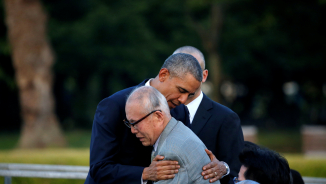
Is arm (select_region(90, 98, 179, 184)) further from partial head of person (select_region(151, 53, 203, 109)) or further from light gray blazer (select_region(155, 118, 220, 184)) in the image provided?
partial head of person (select_region(151, 53, 203, 109))

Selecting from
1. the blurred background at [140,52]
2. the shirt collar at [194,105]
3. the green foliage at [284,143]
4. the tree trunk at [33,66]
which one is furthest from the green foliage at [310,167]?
the green foliage at [284,143]

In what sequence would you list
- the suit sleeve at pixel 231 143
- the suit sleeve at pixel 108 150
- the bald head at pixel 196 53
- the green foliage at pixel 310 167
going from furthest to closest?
the green foliage at pixel 310 167
the bald head at pixel 196 53
the suit sleeve at pixel 231 143
the suit sleeve at pixel 108 150

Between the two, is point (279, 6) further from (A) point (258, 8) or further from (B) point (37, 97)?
(B) point (37, 97)

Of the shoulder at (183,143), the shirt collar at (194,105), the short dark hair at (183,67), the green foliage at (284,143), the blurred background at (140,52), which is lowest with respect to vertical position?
the green foliage at (284,143)

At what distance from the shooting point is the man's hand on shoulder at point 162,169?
2303 mm

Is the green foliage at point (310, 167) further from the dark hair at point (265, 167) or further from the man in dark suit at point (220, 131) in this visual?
the dark hair at point (265, 167)

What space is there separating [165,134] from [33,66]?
1214cm

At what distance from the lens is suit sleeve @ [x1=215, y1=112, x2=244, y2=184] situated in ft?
10.3

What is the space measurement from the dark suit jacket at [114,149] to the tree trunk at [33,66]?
38.1 feet

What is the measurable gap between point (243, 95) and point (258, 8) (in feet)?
48.8

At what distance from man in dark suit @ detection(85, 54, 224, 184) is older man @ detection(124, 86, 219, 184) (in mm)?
223

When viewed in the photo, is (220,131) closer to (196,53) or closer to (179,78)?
(179,78)

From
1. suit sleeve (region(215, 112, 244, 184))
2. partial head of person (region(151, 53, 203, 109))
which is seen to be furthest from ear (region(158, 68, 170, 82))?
suit sleeve (region(215, 112, 244, 184))

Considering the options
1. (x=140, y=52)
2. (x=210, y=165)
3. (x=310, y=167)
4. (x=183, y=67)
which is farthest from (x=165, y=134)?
(x=140, y=52)
